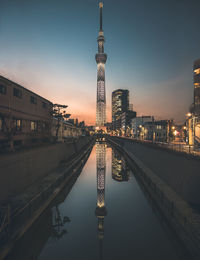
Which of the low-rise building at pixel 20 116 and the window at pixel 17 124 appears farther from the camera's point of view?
the window at pixel 17 124

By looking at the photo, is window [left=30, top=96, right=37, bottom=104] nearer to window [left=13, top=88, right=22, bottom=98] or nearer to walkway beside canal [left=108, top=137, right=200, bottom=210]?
window [left=13, top=88, right=22, bottom=98]

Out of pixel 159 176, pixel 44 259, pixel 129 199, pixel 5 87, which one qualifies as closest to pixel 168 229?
pixel 129 199

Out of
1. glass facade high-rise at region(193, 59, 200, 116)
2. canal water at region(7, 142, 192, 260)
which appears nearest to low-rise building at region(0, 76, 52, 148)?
canal water at region(7, 142, 192, 260)

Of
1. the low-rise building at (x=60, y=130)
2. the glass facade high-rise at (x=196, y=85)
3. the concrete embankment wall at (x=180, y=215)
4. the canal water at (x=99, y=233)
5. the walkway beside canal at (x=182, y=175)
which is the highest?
the glass facade high-rise at (x=196, y=85)

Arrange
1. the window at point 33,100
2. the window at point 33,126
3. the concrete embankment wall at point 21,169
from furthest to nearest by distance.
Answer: the window at point 33,126 → the window at point 33,100 → the concrete embankment wall at point 21,169

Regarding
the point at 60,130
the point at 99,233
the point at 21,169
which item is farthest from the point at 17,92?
the point at 60,130

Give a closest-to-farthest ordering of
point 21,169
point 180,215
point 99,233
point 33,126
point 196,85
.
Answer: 1. point 180,215
2. point 99,233
3. point 21,169
4. point 33,126
5. point 196,85

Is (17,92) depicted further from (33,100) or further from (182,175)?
(182,175)

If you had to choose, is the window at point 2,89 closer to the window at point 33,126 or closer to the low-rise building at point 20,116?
the low-rise building at point 20,116

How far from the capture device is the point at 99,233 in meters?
10.9

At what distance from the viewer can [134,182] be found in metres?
23.2

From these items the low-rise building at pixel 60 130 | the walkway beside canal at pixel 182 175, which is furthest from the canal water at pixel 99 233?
the low-rise building at pixel 60 130

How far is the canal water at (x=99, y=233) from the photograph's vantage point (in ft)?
28.1

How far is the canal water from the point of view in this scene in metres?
8.58
